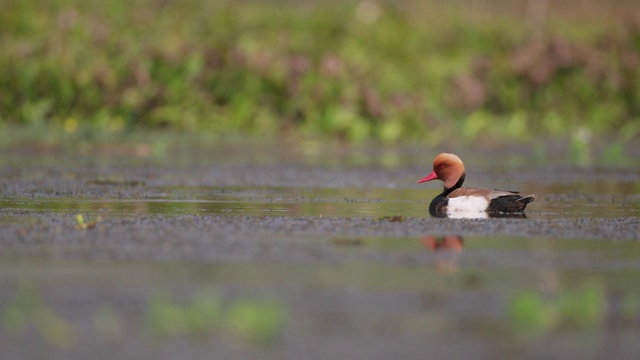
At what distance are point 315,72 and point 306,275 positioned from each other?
1282cm

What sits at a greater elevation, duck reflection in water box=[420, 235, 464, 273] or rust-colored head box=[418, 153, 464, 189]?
rust-colored head box=[418, 153, 464, 189]

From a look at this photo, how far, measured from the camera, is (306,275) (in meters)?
6.04

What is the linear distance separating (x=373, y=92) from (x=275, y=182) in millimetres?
6514

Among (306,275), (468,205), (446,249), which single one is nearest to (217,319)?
(306,275)

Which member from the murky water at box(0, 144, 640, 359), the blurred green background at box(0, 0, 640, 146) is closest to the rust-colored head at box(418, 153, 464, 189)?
the murky water at box(0, 144, 640, 359)

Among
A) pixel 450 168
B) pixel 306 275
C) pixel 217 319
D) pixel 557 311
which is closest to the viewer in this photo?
pixel 217 319

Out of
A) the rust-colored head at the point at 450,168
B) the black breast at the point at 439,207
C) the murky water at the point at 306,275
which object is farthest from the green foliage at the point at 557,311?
the rust-colored head at the point at 450,168

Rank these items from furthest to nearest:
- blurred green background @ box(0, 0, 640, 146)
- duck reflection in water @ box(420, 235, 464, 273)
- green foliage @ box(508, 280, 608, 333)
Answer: blurred green background @ box(0, 0, 640, 146), duck reflection in water @ box(420, 235, 464, 273), green foliage @ box(508, 280, 608, 333)

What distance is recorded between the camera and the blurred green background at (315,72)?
1725 centimetres

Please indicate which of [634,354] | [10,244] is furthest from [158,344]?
[10,244]

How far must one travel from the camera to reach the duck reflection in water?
6.36m

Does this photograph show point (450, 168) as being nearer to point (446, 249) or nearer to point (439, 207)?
point (439, 207)

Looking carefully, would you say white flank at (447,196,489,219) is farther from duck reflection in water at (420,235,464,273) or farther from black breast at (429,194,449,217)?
duck reflection in water at (420,235,464,273)

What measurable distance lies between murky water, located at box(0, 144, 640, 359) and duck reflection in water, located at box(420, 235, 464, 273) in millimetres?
11
